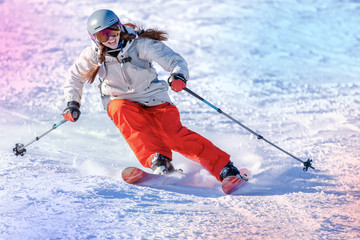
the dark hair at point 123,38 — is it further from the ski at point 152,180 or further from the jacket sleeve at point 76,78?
the ski at point 152,180

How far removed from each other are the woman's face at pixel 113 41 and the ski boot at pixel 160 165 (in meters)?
1.00

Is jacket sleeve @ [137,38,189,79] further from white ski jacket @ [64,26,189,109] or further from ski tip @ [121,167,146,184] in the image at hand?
ski tip @ [121,167,146,184]

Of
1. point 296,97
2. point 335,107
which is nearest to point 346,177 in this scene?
point 335,107

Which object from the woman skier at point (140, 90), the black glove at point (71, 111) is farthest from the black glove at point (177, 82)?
the black glove at point (71, 111)

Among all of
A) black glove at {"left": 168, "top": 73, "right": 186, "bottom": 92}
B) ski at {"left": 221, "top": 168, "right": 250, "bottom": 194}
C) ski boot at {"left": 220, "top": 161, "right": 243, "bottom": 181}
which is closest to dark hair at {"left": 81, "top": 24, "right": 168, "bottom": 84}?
black glove at {"left": 168, "top": 73, "right": 186, "bottom": 92}

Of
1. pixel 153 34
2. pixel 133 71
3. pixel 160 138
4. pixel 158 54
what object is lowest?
pixel 160 138

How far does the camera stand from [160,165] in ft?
11.6

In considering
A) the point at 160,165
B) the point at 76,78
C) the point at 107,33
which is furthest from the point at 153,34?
the point at 160,165

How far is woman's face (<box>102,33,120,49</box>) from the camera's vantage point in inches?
139

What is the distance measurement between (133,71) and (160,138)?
65 cm

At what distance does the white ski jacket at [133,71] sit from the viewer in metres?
3.73

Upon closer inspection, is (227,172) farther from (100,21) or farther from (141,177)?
(100,21)

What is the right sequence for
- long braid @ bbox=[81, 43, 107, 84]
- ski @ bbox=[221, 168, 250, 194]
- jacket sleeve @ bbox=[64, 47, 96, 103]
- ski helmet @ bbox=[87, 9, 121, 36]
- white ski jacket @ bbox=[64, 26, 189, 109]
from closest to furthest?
ski @ bbox=[221, 168, 250, 194] < ski helmet @ bbox=[87, 9, 121, 36] < long braid @ bbox=[81, 43, 107, 84] < white ski jacket @ bbox=[64, 26, 189, 109] < jacket sleeve @ bbox=[64, 47, 96, 103]

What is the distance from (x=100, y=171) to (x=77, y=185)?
0.77m
